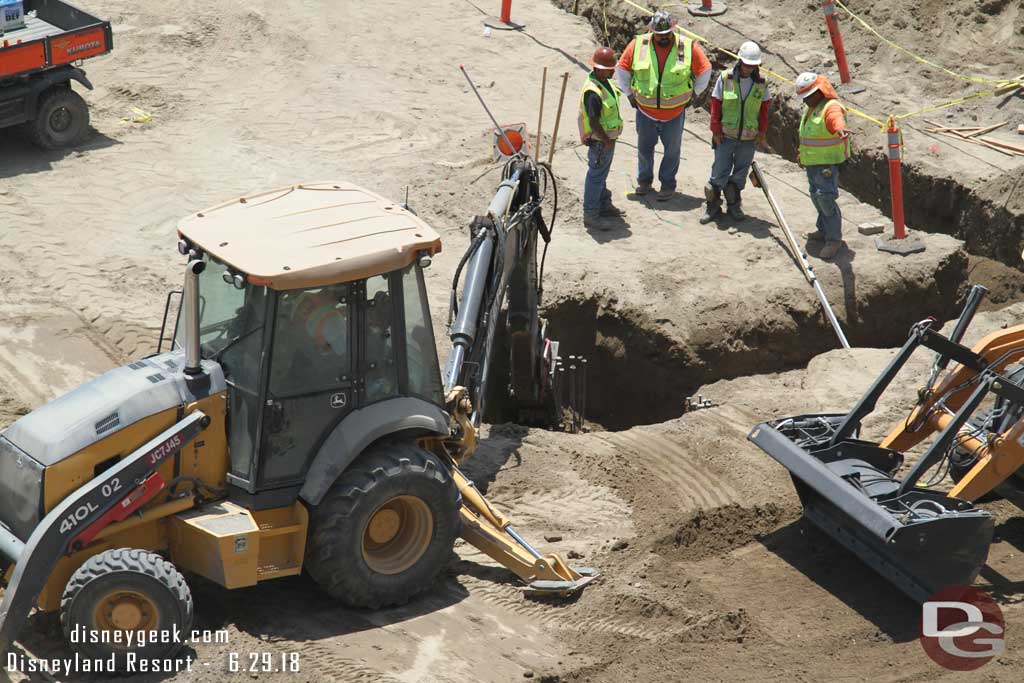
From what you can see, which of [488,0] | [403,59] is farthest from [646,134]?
[488,0]

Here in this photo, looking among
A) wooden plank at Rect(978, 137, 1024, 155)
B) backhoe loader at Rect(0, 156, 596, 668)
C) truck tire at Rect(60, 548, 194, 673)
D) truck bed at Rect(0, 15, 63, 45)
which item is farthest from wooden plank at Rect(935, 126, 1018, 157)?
truck tire at Rect(60, 548, 194, 673)

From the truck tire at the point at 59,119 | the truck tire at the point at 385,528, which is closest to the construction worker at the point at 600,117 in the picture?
the truck tire at the point at 59,119

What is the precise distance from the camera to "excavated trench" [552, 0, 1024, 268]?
14.8 metres

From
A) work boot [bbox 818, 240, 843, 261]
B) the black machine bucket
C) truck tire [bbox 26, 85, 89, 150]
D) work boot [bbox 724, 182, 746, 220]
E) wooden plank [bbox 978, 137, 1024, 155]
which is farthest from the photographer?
wooden plank [bbox 978, 137, 1024, 155]

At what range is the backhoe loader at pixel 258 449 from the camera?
6883 millimetres

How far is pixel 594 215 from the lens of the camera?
1438 cm

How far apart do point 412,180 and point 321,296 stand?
7742 millimetres

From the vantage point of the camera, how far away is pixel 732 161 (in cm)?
1430

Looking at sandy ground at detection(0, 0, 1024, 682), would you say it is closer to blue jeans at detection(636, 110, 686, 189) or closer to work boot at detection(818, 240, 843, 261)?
work boot at detection(818, 240, 843, 261)

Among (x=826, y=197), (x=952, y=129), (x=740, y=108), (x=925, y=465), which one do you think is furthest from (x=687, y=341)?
(x=952, y=129)

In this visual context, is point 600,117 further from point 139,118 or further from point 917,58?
point 917,58

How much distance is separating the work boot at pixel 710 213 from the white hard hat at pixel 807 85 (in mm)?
1792

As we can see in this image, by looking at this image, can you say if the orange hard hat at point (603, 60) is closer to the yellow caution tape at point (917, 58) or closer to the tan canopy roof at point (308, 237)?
the yellow caution tape at point (917, 58)

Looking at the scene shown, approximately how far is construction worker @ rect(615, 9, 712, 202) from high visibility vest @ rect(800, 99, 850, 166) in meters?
1.63
